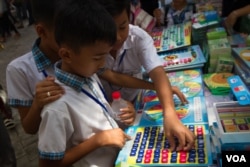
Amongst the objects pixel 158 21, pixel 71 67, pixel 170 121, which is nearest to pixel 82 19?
pixel 71 67

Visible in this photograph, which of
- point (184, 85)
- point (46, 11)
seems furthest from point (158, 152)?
point (46, 11)

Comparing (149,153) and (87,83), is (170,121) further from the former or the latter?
(87,83)

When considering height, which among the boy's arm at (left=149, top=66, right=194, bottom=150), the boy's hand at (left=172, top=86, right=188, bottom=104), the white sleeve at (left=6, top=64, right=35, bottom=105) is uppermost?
the white sleeve at (left=6, top=64, right=35, bottom=105)

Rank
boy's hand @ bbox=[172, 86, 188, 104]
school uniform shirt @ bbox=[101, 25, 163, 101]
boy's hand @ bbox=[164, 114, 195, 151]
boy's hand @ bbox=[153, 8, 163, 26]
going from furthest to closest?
1. boy's hand @ bbox=[153, 8, 163, 26]
2. school uniform shirt @ bbox=[101, 25, 163, 101]
3. boy's hand @ bbox=[172, 86, 188, 104]
4. boy's hand @ bbox=[164, 114, 195, 151]

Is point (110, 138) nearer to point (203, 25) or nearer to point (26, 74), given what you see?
point (26, 74)

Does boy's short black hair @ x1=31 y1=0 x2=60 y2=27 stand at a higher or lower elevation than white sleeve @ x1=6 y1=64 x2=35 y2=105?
higher

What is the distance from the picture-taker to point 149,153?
2.24 feet

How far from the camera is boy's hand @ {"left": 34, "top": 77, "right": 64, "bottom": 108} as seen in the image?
67cm

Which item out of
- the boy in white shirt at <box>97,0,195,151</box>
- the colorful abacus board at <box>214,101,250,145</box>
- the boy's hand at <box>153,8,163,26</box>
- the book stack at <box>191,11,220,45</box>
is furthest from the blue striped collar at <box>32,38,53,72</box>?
the boy's hand at <box>153,8,163,26</box>

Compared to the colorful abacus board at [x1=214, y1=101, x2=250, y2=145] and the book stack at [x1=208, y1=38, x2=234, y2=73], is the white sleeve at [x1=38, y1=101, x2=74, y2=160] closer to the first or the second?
the colorful abacus board at [x1=214, y1=101, x2=250, y2=145]

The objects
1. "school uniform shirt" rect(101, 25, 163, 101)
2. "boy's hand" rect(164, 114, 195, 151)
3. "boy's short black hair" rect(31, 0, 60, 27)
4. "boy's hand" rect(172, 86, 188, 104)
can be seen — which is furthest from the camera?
"school uniform shirt" rect(101, 25, 163, 101)

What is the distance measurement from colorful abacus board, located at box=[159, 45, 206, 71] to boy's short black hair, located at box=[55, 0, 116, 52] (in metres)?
0.55

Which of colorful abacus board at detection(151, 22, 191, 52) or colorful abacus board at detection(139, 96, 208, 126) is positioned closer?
colorful abacus board at detection(139, 96, 208, 126)

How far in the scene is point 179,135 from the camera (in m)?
0.69
